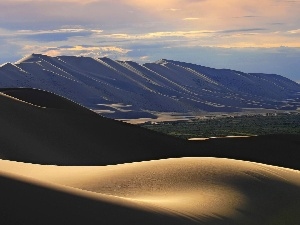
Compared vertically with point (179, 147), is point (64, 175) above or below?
above

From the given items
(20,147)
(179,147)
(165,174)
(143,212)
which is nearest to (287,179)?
(165,174)

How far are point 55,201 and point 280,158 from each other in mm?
33103

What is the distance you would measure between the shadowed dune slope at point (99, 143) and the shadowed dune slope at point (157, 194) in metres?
A: 13.5

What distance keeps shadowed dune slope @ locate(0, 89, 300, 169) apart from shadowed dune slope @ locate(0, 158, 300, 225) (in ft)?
44.3

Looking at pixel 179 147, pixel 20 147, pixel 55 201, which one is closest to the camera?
pixel 55 201

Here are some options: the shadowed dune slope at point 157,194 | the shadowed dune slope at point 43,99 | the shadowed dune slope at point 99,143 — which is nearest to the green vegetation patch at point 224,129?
the shadowed dune slope at point 43,99

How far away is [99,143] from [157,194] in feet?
77.5

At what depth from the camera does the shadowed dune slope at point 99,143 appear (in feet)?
121

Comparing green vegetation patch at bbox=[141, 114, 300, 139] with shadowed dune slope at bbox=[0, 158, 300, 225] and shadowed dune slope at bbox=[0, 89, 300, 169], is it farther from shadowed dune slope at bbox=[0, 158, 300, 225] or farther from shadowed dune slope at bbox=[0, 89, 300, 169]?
shadowed dune slope at bbox=[0, 158, 300, 225]

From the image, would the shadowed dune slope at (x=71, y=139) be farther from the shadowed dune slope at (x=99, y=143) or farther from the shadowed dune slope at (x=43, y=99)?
the shadowed dune slope at (x=43, y=99)

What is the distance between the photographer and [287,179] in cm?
2370

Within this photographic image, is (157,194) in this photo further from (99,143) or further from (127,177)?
(99,143)

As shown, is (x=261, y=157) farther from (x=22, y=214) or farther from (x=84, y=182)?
(x=22, y=214)

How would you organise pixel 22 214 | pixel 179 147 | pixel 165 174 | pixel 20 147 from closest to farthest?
1. pixel 22 214
2. pixel 165 174
3. pixel 20 147
4. pixel 179 147
